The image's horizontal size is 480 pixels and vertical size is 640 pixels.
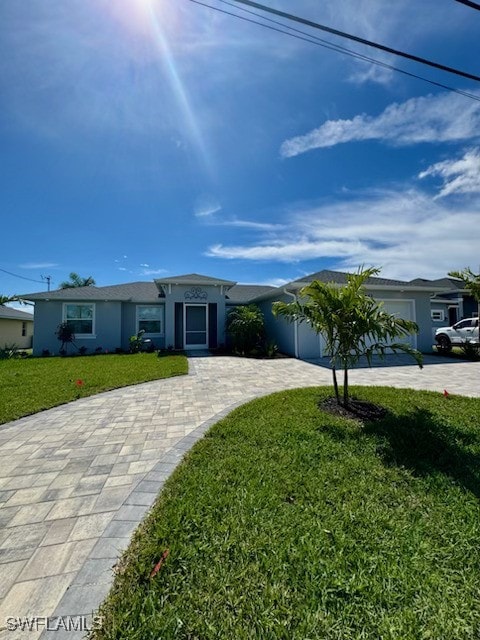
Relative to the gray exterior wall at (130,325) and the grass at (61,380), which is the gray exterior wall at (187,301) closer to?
the gray exterior wall at (130,325)

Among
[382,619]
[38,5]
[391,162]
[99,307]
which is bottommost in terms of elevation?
[382,619]

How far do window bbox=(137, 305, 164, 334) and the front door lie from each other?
194 cm

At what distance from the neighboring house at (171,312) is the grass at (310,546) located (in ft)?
32.8

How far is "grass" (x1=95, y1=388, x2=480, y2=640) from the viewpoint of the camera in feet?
4.98

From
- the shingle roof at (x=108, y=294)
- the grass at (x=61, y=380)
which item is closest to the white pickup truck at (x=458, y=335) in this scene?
the grass at (x=61, y=380)

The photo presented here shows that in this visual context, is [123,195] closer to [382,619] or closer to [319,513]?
[319,513]

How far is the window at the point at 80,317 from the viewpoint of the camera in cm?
1489

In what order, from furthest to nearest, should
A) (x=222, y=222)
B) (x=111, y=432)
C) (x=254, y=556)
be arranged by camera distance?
(x=222, y=222) → (x=111, y=432) → (x=254, y=556)

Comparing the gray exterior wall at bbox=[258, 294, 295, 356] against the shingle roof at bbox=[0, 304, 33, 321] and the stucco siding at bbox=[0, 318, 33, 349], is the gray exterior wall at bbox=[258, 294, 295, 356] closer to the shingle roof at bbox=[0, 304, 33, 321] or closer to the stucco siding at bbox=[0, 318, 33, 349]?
the shingle roof at bbox=[0, 304, 33, 321]

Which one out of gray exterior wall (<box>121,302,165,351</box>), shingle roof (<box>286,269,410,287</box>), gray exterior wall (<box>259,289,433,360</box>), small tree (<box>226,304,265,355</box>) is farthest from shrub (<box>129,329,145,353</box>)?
shingle roof (<box>286,269,410,287</box>)

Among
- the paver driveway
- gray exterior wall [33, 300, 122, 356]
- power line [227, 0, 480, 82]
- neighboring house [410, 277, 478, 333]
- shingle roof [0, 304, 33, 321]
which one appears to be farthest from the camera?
neighboring house [410, 277, 478, 333]

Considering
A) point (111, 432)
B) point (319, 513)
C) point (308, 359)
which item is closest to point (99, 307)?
point (308, 359)

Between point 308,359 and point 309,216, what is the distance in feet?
20.9

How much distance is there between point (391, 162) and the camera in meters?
8.89
